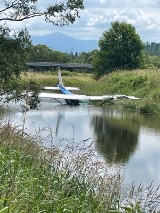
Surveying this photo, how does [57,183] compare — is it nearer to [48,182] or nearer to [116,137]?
[48,182]

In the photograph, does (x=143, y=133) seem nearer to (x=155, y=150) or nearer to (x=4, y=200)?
(x=155, y=150)

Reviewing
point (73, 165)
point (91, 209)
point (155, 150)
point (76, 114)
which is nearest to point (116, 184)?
point (91, 209)

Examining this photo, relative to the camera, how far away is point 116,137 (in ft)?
78.1

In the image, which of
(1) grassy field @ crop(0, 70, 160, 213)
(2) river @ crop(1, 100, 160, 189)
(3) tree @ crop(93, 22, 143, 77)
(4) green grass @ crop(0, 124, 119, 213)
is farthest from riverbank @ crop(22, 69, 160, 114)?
(4) green grass @ crop(0, 124, 119, 213)

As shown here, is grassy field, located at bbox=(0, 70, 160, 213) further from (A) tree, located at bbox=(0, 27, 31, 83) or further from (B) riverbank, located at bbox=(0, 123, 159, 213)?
(A) tree, located at bbox=(0, 27, 31, 83)

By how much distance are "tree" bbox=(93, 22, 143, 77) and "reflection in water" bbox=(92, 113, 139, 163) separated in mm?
32869

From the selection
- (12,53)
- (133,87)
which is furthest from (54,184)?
(133,87)

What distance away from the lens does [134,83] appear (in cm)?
4831

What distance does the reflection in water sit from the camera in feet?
61.9

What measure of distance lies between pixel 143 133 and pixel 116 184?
58.3 feet

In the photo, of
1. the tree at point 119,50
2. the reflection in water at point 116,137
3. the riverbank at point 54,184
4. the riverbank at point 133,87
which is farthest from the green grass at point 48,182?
the tree at point 119,50

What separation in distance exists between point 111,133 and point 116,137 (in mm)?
1021

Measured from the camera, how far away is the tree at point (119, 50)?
64938 millimetres

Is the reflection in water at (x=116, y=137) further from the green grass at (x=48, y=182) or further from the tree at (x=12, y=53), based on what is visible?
the green grass at (x=48, y=182)
